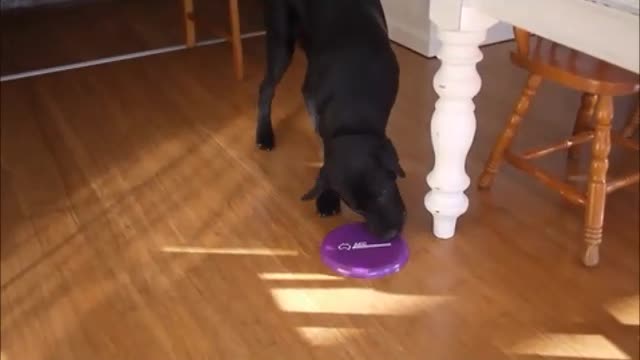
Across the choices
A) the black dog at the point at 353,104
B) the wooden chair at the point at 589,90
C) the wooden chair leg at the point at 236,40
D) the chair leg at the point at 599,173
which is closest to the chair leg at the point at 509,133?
the wooden chair at the point at 589,90

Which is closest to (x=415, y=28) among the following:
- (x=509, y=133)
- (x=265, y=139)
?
(x=265, y=139)

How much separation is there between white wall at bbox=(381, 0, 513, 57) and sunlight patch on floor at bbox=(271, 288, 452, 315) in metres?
1.57

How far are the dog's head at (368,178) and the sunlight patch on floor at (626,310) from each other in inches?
20.7

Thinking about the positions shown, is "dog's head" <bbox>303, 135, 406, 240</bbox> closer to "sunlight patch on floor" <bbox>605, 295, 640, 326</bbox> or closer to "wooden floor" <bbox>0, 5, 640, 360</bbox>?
"wooden floor" <bbox>0, 5, 640, 360</bbox>

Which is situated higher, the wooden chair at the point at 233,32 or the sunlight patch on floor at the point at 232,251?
the wooden chair at the point at 233,32

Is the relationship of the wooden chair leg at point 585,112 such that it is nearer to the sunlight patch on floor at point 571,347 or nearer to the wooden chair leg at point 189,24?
the sunlight patch on floor at point 571,347

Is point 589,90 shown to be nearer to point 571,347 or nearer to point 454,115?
point 454,115

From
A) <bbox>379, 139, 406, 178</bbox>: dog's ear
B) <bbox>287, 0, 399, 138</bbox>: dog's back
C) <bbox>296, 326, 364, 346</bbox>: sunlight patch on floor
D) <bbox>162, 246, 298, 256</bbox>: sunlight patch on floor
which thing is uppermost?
<bbox>287, 0, 399, 138</bbox>: dog's back

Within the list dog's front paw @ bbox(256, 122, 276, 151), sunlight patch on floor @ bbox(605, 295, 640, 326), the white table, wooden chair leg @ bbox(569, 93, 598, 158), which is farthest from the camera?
dog's front paw @ bbox(256, 122, 276, 151)

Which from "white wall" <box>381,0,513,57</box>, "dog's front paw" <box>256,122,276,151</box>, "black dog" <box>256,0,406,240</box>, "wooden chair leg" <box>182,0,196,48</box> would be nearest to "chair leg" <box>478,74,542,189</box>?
"black dog" <box>256,0,406,240</box>

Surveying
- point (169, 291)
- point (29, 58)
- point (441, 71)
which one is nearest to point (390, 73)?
point (441, 71)

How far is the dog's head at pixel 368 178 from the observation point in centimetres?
187

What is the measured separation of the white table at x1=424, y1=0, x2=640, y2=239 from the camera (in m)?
1.29

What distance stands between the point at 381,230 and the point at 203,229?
1.58 ft
